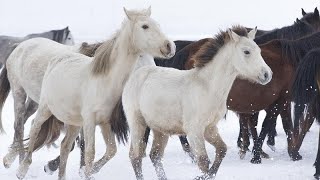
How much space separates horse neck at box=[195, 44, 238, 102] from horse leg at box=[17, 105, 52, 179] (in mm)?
1785

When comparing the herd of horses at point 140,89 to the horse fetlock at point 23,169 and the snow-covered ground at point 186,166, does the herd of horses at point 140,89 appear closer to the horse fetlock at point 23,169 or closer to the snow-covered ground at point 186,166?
the horse fetlock at point 23,169

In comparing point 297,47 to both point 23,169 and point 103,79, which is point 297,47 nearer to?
point 103,79

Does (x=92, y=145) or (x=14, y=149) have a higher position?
(x=92, y=145)

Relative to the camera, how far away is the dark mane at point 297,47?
829cm

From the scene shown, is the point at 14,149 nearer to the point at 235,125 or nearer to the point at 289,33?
the point at 289,33

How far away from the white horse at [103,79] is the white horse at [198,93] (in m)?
0.23

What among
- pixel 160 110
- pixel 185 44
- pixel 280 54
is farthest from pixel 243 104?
pixel 160 110

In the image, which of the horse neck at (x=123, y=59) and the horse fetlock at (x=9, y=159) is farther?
the horse fetlock at (x=9, y=159)

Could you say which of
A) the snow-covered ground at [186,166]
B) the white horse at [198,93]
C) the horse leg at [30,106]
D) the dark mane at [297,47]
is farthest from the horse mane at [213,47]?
the horse leg at [30,106]

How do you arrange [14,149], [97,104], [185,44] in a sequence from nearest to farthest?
[97,104] → [14,149] → [185,44]

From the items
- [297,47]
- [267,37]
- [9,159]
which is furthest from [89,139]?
[267,37]

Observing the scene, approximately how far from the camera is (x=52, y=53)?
24.9 ft

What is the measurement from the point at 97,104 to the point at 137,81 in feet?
1.62

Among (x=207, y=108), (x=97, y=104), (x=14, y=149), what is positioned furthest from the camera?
(x=14, y=149)
